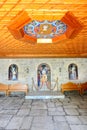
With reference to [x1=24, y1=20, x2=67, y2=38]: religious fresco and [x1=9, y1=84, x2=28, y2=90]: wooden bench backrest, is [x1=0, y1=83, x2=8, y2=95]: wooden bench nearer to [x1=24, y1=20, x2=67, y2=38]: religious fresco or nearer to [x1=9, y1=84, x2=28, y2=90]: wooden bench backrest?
[x1=9, y1=84, x2=28, y2=90]: wooden bench backrest

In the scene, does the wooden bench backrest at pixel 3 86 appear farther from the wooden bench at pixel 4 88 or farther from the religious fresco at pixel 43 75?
the religious fresco at pixel 43 75

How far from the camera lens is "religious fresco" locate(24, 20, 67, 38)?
15.3ft

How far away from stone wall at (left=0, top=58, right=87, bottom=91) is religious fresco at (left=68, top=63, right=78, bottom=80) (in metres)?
0.21

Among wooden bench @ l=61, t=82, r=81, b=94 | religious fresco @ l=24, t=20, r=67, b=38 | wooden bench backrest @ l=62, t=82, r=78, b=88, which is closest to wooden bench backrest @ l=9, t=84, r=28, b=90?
wooden bench @ l=61, t=82, r=81, b=94

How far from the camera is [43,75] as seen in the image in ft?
34.9

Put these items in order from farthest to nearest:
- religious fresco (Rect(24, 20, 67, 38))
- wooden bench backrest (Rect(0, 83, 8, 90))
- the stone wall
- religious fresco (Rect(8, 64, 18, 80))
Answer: religious fresco (Rect(8, 64, 18, 80)) → the stone wall → wooden bench backrest (Rect(0, 83, 8, 90)) → religious fresco (Rect(24, 20, 67, 38))

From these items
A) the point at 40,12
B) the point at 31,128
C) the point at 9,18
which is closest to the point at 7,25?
the point at 9,18

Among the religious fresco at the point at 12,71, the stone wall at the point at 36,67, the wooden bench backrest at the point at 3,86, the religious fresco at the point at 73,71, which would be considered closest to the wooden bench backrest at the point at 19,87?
the wooden bench backrest at the point at 3,86

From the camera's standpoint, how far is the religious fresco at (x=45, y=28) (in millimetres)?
4650

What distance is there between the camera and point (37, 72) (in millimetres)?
10562

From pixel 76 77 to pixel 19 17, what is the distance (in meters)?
7.69

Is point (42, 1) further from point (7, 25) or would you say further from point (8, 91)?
point (8, 91)

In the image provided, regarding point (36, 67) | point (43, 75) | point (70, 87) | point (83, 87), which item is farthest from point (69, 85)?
point (36, 67)

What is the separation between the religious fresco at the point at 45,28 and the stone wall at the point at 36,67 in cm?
482
